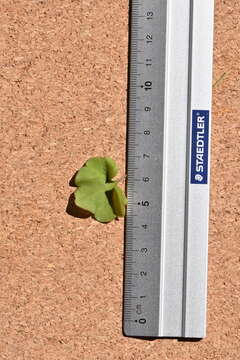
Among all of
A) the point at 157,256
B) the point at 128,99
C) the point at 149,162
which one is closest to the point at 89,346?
the point at 157,256

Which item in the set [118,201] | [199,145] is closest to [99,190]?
[118,201]

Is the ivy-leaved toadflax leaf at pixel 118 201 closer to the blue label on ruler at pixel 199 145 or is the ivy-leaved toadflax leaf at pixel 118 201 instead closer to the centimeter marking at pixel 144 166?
the centimeter marking at pixel 144 166

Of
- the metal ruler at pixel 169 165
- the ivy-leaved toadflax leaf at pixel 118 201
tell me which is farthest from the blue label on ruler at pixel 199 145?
the ivy-leaved toadflax leaf at pixel 118 201

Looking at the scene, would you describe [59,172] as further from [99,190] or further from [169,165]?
[169,165]

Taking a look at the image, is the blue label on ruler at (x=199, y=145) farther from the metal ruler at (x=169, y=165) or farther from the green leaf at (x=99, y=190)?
the green leaf at (x=99, y=190)

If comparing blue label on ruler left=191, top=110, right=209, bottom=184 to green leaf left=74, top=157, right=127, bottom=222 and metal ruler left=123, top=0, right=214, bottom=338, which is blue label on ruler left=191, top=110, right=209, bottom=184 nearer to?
metal ruler left=123, top=0, right=214, bottom=338

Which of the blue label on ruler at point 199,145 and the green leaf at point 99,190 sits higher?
the blue label on ruler at point 199,145

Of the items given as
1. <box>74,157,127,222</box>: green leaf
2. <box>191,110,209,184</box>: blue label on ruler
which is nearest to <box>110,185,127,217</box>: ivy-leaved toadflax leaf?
<box>74,157,127,222</box>: green leaf

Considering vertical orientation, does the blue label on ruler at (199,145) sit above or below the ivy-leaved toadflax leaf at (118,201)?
above
